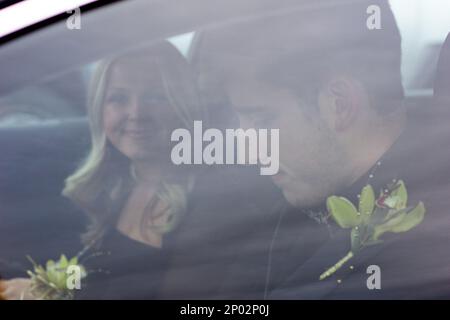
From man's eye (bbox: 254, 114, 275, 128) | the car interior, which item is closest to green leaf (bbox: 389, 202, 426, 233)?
the car interior

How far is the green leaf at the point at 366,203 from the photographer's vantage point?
A: 3.14m

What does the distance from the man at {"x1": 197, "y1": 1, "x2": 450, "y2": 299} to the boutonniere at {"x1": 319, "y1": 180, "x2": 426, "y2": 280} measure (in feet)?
0.08

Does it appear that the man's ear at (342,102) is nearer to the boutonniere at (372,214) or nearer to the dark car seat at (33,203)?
the boutonniere at (372,214)

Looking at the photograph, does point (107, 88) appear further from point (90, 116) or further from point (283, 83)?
point (283, 83)

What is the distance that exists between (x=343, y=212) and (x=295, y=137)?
0.38 metres

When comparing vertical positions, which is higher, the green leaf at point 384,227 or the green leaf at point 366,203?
the green leaf at point 366,203

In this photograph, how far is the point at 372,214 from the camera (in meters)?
3.15

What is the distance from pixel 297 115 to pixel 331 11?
1.54ft

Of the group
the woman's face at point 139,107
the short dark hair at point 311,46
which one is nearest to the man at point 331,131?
the short dark hair at point 311,46

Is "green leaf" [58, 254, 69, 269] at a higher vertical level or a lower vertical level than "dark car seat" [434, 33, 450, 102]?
lower

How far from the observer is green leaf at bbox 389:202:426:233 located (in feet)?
10.4

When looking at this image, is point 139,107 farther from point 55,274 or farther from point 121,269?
point 55,274

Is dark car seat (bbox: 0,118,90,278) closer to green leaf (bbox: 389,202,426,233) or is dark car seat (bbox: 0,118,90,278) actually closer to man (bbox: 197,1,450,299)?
man (bbox: 197,1,450,299)
